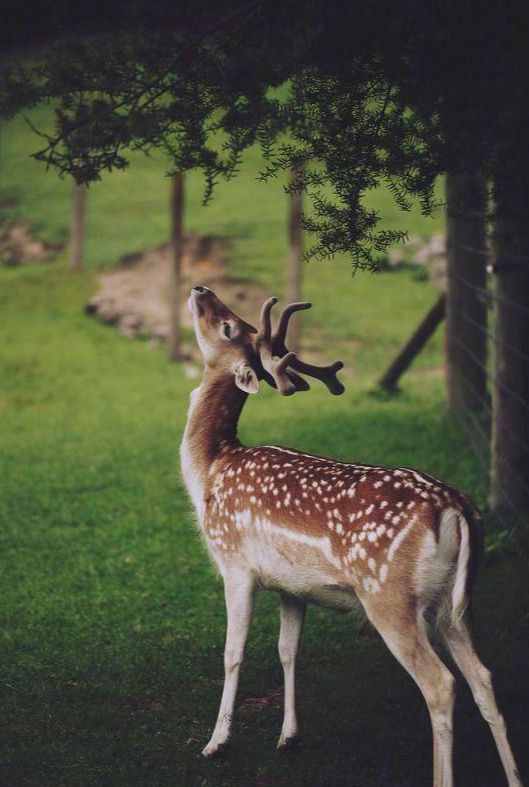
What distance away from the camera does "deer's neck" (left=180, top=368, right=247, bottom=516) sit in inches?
174

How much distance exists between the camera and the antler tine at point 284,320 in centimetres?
428

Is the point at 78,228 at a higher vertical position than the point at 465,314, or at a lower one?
higher

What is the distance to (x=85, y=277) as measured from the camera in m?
16.1

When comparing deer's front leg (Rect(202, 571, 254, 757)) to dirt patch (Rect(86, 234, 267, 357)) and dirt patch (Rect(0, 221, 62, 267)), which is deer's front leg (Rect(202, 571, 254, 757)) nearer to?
dirt patch (Rect(86, 234, 267, 357))

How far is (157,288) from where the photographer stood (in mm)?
15352

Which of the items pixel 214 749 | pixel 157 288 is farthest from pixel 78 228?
pixel 214 749

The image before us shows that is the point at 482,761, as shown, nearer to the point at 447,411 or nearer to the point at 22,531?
the point at 22,531

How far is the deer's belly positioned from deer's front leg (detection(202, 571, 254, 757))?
2.8 inches

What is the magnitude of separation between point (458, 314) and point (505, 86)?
5.90m

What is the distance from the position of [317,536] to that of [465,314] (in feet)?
18.5

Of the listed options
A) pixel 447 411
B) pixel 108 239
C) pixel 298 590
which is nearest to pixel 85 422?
pixel 447 411

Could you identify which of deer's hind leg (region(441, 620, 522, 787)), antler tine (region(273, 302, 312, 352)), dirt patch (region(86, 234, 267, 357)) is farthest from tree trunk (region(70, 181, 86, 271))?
deer's hind leg (region(441, 620, 522, 787))

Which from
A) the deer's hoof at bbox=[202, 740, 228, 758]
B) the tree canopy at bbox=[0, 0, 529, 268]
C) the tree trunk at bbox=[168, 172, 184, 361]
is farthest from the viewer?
the tree trunk at bbox=[168, 172, 184, 361]

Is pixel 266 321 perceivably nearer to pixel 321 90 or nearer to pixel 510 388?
pixel 321 90
